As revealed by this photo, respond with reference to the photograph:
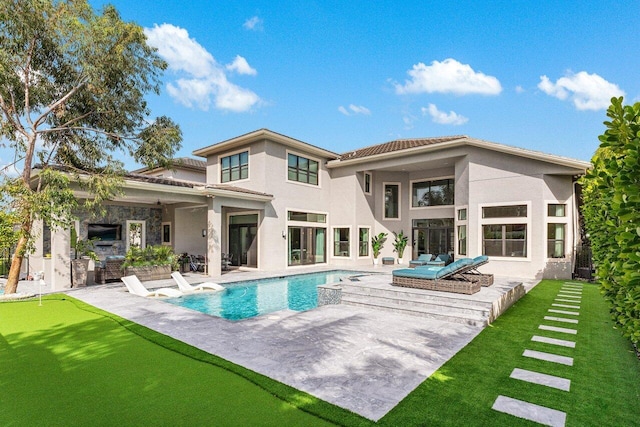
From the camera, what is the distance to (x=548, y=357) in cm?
523

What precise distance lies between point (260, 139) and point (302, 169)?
315cm

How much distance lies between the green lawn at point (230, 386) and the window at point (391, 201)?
14982 mm

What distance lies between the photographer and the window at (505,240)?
14.5 m

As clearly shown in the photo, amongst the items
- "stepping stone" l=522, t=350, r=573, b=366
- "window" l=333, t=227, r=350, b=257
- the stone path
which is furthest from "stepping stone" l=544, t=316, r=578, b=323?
"window" l=333, t=227, r=350, b=257

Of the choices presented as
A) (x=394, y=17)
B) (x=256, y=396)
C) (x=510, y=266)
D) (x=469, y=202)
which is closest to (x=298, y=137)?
(x=394, y=17)

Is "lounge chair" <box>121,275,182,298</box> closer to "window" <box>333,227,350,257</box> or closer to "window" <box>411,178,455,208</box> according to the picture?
"window" <box>333,227,350,257</box>

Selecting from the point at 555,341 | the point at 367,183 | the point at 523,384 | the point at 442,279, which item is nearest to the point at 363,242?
the point at 367,183

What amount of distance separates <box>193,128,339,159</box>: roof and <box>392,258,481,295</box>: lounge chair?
10.1 metres

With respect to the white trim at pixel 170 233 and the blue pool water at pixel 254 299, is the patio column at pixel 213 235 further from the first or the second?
the white trim at pixel 170 233

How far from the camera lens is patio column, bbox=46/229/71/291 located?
1151 cm

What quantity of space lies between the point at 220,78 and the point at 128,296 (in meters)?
20.0

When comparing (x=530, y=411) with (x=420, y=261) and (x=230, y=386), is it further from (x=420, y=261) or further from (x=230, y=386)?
(x=420, y=261)

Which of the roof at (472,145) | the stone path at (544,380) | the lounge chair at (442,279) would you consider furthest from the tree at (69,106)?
the stone path at (544,380)

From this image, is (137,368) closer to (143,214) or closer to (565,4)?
(565,4)
